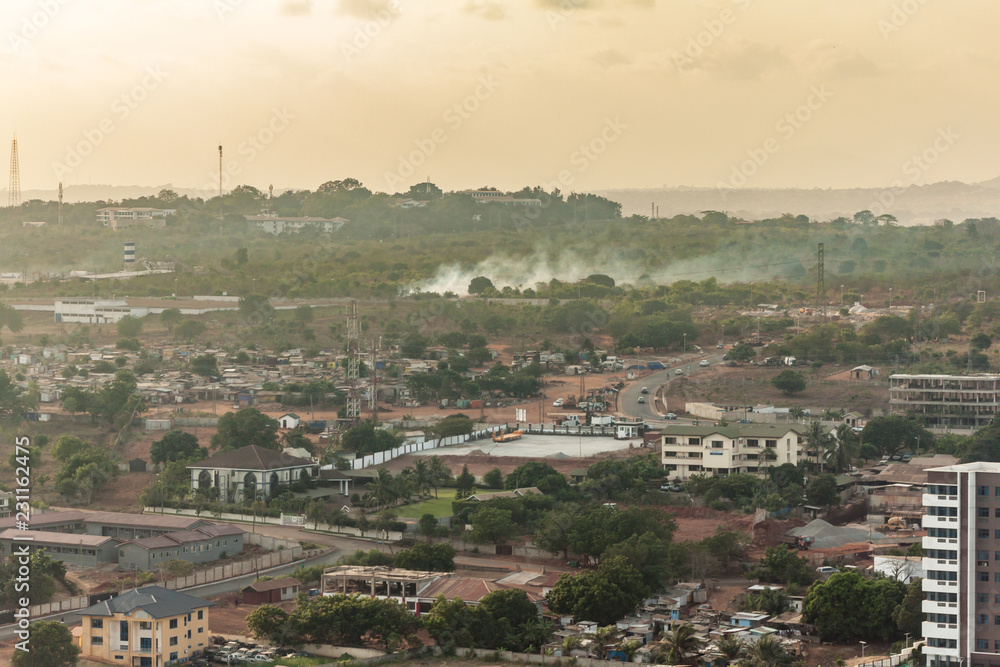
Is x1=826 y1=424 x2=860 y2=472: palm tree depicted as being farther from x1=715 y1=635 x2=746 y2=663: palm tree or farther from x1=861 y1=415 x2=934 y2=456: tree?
x1=715 y1=635 x2=746 y2=663: palm tree

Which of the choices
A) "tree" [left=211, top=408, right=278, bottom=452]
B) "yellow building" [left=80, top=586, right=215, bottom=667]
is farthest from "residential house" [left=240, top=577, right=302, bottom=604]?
"tree" [left=211, top=408, right=278, bottom=452]

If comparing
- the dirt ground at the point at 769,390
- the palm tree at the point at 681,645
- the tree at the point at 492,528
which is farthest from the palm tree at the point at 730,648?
the dirt ground at the point at 769,390

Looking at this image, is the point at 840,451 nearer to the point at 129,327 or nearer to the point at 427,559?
the point at 427,559

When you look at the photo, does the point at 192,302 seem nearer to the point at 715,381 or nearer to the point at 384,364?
→ the point at 384,364

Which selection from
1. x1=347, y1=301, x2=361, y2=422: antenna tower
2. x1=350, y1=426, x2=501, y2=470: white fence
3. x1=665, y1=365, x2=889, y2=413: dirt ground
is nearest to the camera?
x1=350, y1=426, x2=501, y2=470: white fence

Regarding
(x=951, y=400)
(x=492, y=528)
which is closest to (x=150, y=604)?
(x=492, y=528)

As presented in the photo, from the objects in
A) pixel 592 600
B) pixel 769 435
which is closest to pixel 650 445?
pixel 769 435
